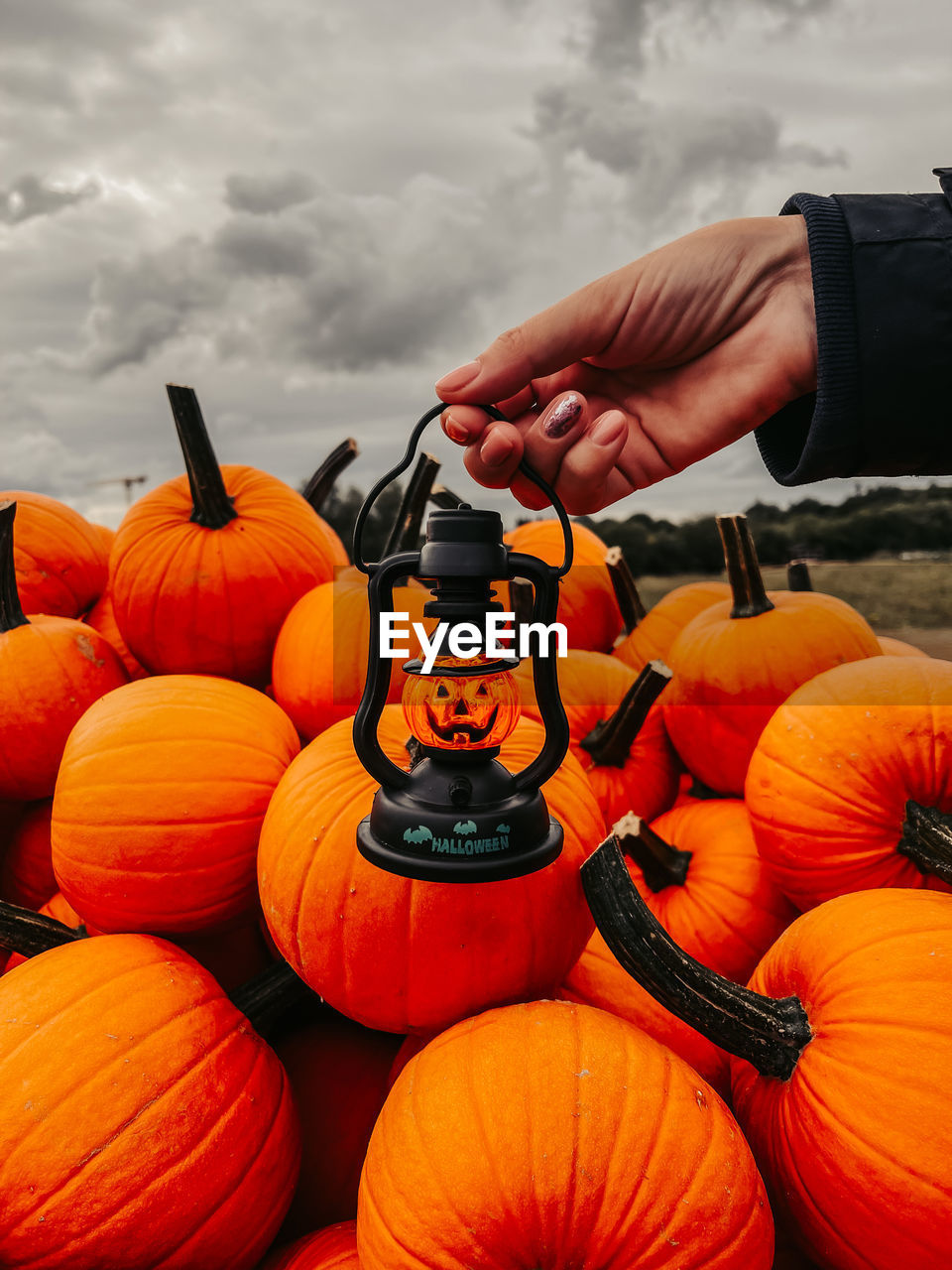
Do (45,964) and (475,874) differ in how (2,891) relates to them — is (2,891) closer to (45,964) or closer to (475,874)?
(45,964)

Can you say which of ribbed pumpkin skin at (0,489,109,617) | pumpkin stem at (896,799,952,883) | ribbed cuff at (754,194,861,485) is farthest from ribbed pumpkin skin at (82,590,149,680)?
pumpkin stem at (896,799,952,883)

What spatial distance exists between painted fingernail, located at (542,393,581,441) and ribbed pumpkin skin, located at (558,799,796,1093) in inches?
39.4

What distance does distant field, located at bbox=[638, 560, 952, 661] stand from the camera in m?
3.35

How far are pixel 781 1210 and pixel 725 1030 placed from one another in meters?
0.29

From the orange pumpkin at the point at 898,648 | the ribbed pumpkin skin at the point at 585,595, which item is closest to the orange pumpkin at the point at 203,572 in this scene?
the ribbed pumpkin skin at the point at 585,595

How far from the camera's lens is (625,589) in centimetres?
295

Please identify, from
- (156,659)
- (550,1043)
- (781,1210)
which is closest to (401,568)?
(550,1043)

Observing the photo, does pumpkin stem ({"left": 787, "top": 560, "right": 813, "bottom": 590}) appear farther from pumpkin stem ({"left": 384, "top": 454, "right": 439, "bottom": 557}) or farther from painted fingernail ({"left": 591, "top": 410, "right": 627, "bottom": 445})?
painted fingernail ({"left": 591, "top": 410, "right": 627, "bottom": 445})

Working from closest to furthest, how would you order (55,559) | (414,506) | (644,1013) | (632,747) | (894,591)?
(644,1013), (632,747), (414,506), (55,559), (894,591)

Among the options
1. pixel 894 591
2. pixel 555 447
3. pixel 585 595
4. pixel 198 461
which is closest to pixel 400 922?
pixel 555 447

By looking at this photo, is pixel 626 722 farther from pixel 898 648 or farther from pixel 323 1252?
pixel 323 1252

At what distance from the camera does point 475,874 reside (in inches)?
38.0

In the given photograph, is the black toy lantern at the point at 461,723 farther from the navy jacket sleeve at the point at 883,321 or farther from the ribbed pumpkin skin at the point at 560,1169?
the navy jacket sleeve at the point at 883,321

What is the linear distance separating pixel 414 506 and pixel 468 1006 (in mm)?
1655
